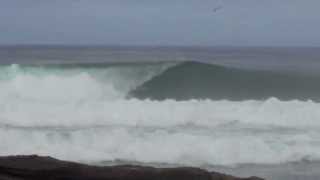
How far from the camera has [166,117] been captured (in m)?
12.9

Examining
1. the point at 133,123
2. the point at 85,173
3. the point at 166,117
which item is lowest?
the point at 85,173

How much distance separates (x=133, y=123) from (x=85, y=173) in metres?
10.6

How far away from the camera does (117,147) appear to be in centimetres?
948

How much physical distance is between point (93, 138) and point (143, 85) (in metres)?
8.60

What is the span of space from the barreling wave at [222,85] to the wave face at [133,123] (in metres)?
0.16

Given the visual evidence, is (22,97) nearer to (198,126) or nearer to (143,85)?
(143,85)

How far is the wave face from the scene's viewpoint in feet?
30.0

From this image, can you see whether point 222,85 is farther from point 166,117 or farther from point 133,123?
point 133,123

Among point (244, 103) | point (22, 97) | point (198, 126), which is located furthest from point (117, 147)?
point (22, 97)

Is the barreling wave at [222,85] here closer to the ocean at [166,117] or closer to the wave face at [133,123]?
the ocean at [166,117]

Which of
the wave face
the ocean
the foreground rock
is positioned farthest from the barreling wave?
the foreground rock

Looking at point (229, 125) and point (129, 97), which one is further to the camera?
point (129, 97)

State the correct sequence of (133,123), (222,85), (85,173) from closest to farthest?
(85,173) → (133,123) → (222,85)

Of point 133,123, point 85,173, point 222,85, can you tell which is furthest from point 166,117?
point 85,173
